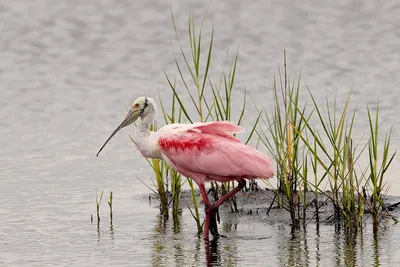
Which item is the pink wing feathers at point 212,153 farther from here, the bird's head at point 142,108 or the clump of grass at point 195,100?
the bird's head at point 142,108

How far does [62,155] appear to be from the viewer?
1438 centimetres

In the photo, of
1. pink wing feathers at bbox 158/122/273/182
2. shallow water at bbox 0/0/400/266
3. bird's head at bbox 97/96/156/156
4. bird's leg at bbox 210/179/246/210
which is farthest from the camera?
bird's head at bbox 97/96/156/156

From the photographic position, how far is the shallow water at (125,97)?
1043cm

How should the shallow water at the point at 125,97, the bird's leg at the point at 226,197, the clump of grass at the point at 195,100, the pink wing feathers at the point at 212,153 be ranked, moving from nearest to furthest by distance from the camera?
the shallow water at the point at 125,97 → the pink wing feathers at the point at 212,153 → the bird's leg at the point at 226,197 → the clump of grass at the point at 195,100

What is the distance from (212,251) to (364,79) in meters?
8.35

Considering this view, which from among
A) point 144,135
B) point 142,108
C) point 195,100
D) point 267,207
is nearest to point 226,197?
point 267,207

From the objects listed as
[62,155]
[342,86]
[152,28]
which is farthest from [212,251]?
[152,28]

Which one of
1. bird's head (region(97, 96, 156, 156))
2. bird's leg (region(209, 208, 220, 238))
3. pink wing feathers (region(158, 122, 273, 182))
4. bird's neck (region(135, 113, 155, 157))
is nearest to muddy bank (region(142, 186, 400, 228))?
pink wing feathers (region(158, 122, 273, 182))

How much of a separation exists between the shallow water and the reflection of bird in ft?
1.52

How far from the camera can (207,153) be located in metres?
11.2

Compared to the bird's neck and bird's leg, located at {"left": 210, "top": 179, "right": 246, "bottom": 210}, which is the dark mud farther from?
the bird's neck

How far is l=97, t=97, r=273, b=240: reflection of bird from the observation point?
10961 millimetres

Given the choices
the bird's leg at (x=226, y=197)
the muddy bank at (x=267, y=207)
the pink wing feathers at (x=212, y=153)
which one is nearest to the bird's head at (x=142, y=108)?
the pink wing feathers at (x=212, y=153)

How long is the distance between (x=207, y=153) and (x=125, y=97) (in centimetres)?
666
